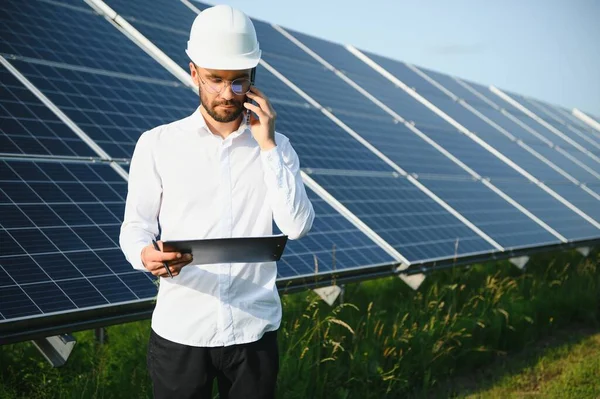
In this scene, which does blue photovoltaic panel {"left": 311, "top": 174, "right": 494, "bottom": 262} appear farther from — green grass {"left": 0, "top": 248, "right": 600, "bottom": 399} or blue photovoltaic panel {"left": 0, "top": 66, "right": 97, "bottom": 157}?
blue photovoltaic panel {"left": 0, "top": 66, "right": 97, "bottom": 157}

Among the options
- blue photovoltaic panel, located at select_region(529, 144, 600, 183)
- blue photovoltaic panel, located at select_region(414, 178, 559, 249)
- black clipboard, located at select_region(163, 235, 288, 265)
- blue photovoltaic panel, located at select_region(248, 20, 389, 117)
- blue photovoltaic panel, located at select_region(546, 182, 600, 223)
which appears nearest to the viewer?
black clipboard, located at select_region(163, 235, 288, 265)

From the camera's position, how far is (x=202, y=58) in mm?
3510

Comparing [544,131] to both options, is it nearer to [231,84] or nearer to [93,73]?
[93,73]

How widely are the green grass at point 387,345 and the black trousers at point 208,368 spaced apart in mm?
2216

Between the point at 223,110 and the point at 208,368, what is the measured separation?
3.69 feet

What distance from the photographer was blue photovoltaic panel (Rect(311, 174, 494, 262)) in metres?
8.77

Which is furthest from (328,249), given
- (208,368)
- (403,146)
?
(403,146)

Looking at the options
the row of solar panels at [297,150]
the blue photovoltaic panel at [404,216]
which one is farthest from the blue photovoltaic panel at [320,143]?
the blue photovoltaic panel at [404,216]

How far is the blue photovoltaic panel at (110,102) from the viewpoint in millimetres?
7320

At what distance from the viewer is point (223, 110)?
3.52 m

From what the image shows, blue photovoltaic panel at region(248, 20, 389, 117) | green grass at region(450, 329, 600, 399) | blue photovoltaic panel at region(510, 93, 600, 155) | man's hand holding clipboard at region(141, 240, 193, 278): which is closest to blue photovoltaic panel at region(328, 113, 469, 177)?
blue photovoltaic panel at region(248, 20, 389, 117)

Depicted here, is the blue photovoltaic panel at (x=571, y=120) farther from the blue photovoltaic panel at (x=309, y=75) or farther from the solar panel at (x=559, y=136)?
the blue photovoltaic panel at (x=309, y=75)

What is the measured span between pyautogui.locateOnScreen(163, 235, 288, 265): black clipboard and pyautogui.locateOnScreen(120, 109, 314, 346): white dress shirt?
21cm

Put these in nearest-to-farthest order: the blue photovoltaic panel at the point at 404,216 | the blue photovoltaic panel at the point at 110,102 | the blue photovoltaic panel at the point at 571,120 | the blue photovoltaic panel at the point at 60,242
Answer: the blue photovoltaic panel at the point at 60,242, the blue photovoltaic panel at the point at 110,102, the blue photovoltaic panel at the point at 404,216, the blue photovoltaic panel at the point at 571,120
